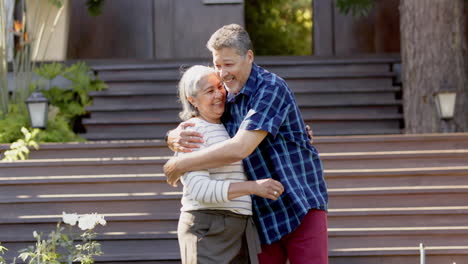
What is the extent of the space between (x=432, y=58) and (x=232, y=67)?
16.5 feet

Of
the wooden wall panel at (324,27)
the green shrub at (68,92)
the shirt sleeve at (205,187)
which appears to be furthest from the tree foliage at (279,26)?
the shirt sleeve at (205,187)

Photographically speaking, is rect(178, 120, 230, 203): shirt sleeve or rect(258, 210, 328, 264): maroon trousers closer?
rect(178, 120, 230, 203): shirt sleeve

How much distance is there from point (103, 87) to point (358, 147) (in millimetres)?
3665

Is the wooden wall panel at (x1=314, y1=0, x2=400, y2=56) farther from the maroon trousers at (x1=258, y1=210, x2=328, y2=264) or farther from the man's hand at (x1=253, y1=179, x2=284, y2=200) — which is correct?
the man's hand at (x1=253, y1=179, x2=284, y2=200)

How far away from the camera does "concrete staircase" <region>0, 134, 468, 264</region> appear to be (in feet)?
18.6

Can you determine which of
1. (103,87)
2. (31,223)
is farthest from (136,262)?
(103,87)

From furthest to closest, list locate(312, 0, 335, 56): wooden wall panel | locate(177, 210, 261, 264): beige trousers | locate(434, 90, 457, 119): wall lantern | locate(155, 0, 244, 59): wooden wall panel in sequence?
locate(312, 0, 335, 56): wooden wall panel < locate(155, 0, 244, 59): wooden wall panel < locate(434, 90, 457, 119): wall lantern < locate(177, 210, 261, 264): beige trousers

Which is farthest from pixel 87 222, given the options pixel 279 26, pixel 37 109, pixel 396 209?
pixel 279 26

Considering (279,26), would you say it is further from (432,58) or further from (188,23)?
(432,58)

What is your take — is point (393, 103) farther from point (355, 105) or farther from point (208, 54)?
point (208, 54)

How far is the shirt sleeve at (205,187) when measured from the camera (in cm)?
311

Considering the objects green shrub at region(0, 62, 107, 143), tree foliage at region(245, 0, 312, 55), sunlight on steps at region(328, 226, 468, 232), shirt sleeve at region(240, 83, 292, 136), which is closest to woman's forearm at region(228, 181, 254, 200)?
shirt sleeve at region(240, 83, 292, 136)

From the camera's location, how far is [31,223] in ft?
19.6

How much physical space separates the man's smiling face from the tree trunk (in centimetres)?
484
